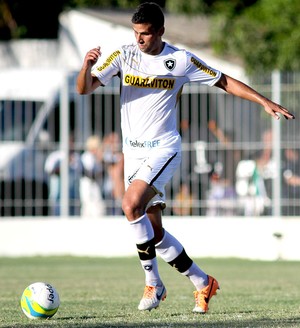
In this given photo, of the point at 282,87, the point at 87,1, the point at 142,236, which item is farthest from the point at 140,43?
the point at 87,1

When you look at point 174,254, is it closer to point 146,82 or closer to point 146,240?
point 146,240

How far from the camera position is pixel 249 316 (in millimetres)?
9172

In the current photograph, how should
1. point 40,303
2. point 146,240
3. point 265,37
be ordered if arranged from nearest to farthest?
1. point 40,303
2. point 146,240
3. point 265,37

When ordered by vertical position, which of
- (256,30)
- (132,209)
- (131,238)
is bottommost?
(131,238)

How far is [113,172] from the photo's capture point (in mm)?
19188

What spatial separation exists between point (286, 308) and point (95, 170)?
31.4 feet

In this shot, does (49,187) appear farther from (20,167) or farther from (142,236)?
(142,236)

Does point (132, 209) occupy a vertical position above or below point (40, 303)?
above

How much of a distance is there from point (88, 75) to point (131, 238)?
10.1m

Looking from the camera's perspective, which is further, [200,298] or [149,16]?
[200,298]

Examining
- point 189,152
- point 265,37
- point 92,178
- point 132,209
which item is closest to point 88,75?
point 132,209

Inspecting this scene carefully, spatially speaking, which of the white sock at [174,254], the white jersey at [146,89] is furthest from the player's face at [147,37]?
the white sock at [174,254]

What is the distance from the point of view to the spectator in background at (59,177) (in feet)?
63.8

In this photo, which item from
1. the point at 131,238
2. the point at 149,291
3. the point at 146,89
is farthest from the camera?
the point at 131,238
